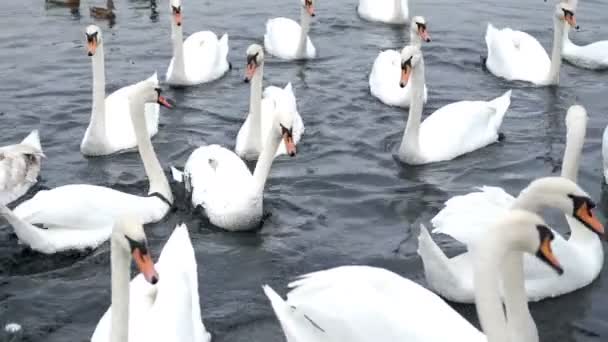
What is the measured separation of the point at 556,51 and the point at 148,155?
643 cm

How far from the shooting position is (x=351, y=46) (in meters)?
16.3

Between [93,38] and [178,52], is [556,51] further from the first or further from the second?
[93,38]

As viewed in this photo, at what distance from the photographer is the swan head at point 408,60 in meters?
10.9

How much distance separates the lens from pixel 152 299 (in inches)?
276

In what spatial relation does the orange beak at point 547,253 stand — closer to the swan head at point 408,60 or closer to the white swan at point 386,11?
the swan head at point 408,60

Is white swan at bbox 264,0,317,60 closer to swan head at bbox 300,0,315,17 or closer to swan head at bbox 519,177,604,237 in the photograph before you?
swan head at bbox 300,0,315,17

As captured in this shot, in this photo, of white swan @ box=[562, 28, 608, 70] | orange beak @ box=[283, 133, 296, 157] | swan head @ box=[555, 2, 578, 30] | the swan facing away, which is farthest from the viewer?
white swan @ box=[562, 28, 608, 70]

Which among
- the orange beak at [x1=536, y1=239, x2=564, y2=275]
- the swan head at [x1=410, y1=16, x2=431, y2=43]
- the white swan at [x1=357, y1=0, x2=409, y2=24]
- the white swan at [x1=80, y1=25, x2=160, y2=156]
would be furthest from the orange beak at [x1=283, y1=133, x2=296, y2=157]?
the white swan at [x1=357, y1=0, x2=409, y2=24]

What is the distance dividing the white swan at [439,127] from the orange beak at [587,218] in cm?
446

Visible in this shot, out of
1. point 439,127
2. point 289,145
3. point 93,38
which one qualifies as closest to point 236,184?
point 289,145

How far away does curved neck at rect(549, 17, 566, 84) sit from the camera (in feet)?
44.5

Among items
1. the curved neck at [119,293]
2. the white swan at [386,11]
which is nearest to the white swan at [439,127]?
the curved neck at [119,293]

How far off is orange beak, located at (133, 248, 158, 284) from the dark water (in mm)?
1869

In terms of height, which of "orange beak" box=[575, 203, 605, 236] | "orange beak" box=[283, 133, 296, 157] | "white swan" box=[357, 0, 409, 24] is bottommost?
"white swan" box=[357, 0, 409, 24]
